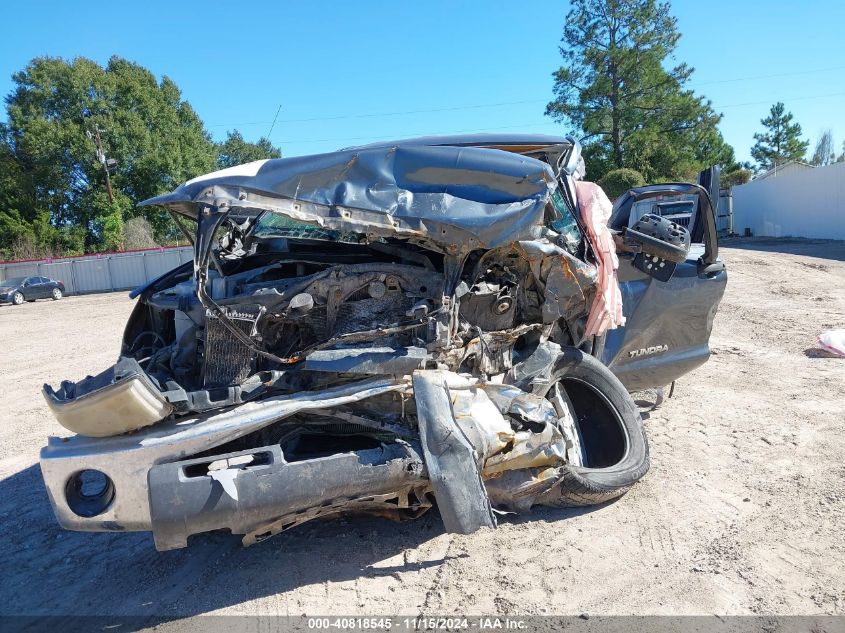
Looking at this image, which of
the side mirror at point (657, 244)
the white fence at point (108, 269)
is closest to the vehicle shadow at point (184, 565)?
the side mirror at point (657, 244)

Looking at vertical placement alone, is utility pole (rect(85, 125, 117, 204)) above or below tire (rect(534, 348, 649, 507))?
above

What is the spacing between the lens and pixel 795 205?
27.5 meters

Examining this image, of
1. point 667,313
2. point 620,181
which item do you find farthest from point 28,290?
point 667,313

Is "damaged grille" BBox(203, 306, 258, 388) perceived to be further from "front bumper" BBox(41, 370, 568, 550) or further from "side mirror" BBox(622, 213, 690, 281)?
"side mirror" BBox(622, 213, 690, 281)

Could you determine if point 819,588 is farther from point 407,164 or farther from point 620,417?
point 407,164

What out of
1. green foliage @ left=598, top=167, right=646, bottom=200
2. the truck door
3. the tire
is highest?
green foliage @ left=598, top=167, right=646, bottom=200

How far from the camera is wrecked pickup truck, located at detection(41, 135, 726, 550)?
2.68 meters

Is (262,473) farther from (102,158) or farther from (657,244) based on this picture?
(102,158)

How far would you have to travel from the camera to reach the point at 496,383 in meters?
3.42

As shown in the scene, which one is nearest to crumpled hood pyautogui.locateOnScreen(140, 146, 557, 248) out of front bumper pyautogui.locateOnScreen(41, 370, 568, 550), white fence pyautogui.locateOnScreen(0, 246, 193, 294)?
front bumper pyautogui.locateOnScreen(41, 370, 568, 550)

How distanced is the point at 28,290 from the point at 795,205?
3392 cm

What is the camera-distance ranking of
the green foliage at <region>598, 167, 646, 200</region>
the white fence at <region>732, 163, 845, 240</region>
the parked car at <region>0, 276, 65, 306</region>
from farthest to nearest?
the green foliage at <region>598, 167, 646, 200</region> < the parked car at <region>0, 276, 65, 306</region> < the white fence at <region>732, 163, 845, 240</region>

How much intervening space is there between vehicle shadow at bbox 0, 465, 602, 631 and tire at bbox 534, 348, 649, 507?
230mm

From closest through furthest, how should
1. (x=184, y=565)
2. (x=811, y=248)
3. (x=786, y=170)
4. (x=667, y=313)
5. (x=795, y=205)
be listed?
1. (x=184, y=565)
2. (x=667, y=313)
3. (x=811, y=248)
4. (x=795, y=205)
5. (x=786, y=170)
